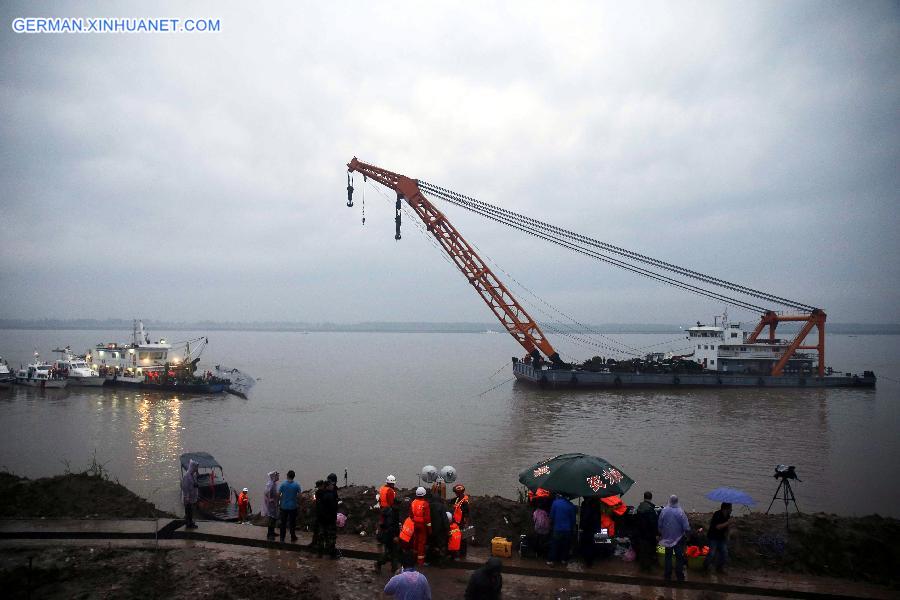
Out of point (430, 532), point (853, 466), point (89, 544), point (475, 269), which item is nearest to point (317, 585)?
point (430, 532)

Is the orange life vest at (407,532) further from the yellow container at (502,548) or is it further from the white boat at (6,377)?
the white boat at (6,377)

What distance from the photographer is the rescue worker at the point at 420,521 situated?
7098 mm

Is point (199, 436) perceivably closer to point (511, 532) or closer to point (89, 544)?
point (89, 544)

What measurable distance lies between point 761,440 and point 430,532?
2204cm

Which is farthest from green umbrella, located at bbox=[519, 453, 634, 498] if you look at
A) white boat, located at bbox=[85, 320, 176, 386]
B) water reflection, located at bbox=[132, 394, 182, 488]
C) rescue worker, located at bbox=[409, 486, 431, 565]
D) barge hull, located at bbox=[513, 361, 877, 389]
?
white boat, located at bbox=[85, 320, 176, 386]

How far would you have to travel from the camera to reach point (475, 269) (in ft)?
128

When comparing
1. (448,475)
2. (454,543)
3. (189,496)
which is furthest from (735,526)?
(189,496)

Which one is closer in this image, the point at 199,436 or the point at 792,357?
the point at 199,436

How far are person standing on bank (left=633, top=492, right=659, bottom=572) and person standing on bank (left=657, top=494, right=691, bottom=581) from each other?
0.40 feet

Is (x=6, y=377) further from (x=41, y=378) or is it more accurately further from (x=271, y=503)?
(x=271, y=503)

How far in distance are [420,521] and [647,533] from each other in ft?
10.0

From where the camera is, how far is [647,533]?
7.06 m

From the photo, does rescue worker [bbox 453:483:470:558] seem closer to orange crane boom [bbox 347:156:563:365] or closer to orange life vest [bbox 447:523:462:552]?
orange life vest [bbox 447:523:462:552]

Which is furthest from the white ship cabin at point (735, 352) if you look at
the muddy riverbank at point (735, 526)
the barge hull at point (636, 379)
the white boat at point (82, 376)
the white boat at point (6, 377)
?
the white boat at point (6, 377)
